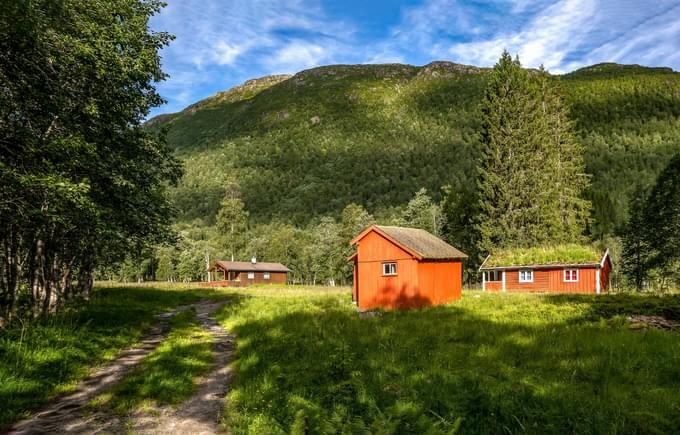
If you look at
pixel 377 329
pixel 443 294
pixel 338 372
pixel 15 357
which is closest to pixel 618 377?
pixel 338 372

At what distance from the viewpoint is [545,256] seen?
38.1 meters

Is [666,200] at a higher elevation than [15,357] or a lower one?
higher

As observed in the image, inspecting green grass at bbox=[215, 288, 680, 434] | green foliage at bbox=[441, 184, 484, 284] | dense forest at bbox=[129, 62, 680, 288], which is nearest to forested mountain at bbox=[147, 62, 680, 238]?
dense forest at bbox=[129, 62, 680, 288]

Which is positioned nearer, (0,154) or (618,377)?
(618,377)

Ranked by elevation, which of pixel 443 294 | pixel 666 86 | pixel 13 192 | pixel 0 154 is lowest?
pixel 443 294

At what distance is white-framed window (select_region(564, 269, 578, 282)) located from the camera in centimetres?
3712

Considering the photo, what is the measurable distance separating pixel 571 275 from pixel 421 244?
62.7ft

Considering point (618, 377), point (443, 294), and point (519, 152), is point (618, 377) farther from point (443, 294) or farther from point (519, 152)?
point (519, 152)

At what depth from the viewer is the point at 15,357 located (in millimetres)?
8781

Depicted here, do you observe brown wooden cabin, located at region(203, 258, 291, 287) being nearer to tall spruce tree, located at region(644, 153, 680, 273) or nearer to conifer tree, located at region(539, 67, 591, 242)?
conifer tree, located at region(539, 67, 591, 242)

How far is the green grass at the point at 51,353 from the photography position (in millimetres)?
7355

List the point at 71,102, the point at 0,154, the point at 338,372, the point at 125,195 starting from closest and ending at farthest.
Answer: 1. the point at 338,372
2. the point at 0,154
3. the point at 71,102
4. the point at 125,195

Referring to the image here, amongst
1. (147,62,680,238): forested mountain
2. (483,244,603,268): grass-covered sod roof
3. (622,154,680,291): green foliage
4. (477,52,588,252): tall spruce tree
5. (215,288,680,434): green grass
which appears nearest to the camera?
(215,288,680,434): green grass

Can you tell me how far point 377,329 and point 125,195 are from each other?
1116cm
